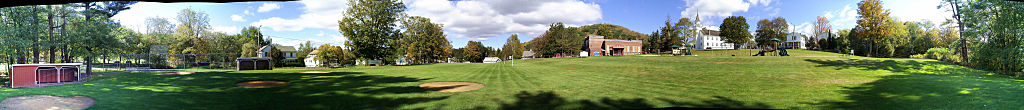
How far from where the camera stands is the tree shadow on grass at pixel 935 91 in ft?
22.9

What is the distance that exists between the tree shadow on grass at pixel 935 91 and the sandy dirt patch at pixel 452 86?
817 centimetres

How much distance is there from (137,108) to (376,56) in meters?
14.1

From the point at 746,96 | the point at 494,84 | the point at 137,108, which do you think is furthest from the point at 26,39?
the point at 746,96

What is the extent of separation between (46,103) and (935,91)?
19135mm

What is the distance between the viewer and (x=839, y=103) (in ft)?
24.9

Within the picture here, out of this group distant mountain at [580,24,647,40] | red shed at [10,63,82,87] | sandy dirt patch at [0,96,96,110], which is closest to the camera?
sandy dirt patch at [0,96,96,110]

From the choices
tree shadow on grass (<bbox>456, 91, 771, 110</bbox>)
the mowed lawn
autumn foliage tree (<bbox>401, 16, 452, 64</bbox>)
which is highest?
autumn foliage tree (<bbox>401, 16, 452, 64</bbox>)

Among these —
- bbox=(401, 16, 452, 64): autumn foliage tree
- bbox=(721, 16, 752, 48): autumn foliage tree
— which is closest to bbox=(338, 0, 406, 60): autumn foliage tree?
bbox=(401, 16, 452, 64): autumn foliage tree

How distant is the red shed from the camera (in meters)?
10.5

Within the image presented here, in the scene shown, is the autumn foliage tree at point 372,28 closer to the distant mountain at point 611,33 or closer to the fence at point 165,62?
the fence at point 165,62

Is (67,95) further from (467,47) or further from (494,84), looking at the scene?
(467,47)

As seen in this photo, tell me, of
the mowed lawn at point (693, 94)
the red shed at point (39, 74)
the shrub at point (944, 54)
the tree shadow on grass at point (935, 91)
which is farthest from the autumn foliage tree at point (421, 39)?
the shrub at point (944, 54)

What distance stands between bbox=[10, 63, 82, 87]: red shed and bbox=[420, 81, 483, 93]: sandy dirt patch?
11508mm

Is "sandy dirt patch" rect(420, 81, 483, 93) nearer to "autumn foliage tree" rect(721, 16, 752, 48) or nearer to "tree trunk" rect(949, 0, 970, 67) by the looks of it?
"tree trunk" rect(949, 0, 970, 67)
